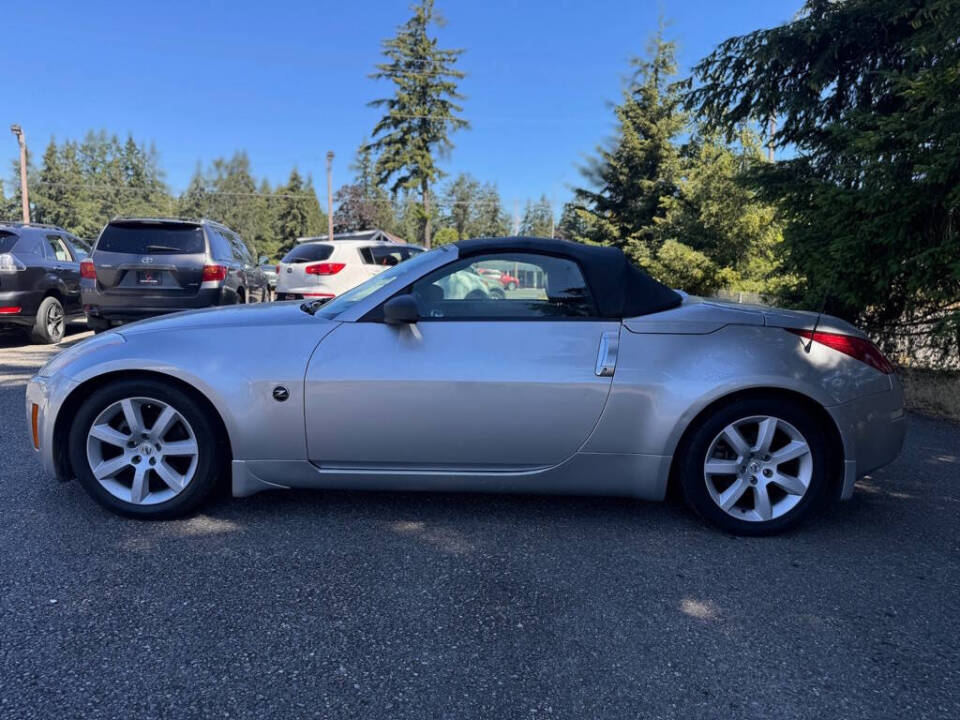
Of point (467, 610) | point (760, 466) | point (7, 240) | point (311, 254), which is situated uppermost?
point (311, 254)

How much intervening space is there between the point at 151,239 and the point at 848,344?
754 centimetres

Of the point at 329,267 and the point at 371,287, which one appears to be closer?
the point at 371,287

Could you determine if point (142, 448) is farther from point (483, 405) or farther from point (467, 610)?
point (467, 610)

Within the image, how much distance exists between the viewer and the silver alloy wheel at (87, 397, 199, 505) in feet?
11.0

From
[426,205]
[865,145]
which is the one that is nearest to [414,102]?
[426,205]

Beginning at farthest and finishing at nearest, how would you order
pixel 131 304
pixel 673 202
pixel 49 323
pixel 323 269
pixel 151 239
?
1. pixel 673 202
2. pixel 323 269
3. pixel 49 323
4. pixel 151 239
5. pixel 131 304

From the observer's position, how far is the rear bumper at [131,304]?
25.9 feet

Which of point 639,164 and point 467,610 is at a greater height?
point 639,164

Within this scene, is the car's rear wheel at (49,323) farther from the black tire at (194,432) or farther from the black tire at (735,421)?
the black tire at (735,421)

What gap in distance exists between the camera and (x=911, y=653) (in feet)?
7.91

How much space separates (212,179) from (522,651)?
91666 millimetres

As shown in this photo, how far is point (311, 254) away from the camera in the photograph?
1197 centimetres

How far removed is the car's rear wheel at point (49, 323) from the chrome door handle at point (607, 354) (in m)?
8.84

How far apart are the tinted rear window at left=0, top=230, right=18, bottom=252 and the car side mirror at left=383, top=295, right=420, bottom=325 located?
796 centimetres
